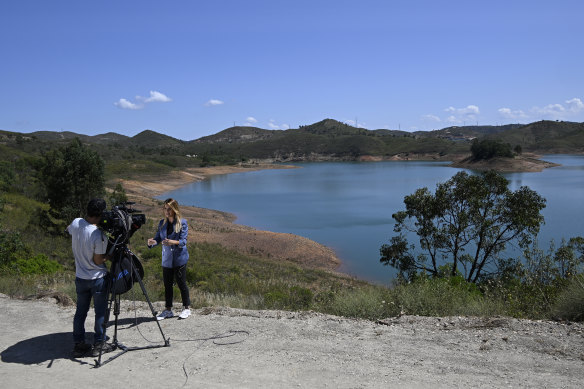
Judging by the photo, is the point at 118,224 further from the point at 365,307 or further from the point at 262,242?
the point at 262,242

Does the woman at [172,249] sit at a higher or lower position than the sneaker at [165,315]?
higher

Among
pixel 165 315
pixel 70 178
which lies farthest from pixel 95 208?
pixel 70 178

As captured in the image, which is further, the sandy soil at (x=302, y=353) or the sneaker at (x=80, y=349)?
the sneaker at (x=80, y=349)

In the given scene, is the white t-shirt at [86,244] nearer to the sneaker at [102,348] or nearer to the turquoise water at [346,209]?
the sneaker at [102,348]

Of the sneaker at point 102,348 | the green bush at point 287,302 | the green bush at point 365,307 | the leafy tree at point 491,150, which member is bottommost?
the green bush at point 287,302

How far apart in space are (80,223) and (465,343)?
4.21 meters

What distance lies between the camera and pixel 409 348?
14.3 feet

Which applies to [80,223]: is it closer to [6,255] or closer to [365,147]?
[6,255]

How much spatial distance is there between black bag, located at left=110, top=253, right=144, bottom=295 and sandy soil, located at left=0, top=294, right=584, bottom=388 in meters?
0.67

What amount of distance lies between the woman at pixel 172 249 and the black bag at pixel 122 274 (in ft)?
2.43

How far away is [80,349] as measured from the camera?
14.0ft

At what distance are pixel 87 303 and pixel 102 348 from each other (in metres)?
0.49

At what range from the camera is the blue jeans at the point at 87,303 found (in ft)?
14.0

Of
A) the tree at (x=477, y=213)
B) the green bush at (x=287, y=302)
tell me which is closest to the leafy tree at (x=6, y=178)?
the green bush at (x=287, y=302)
